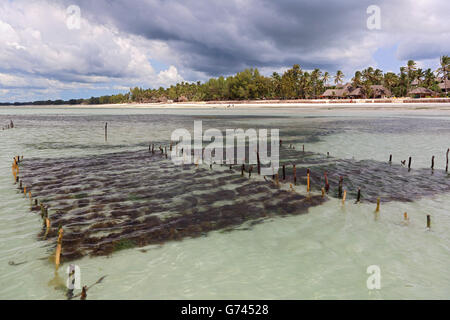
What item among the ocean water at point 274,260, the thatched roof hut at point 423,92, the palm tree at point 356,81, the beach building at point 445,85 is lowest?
the ocean water at point 274,260

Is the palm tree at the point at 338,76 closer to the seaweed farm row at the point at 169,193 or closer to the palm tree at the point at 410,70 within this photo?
the palm tree at the point at 410,70

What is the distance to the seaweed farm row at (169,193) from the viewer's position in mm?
8539

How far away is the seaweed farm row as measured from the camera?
8.54m

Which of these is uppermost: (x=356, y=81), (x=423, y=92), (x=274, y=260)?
(x=356, y=81)

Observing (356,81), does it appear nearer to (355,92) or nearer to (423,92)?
(355,92)

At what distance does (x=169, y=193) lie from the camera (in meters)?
12.5

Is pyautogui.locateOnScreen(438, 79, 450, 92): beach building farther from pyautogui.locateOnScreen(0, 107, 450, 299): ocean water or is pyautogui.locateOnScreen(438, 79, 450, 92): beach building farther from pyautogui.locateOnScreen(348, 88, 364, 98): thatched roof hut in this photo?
pyautogui.locateOnScreen(0, 107, 450, 299): ocean water

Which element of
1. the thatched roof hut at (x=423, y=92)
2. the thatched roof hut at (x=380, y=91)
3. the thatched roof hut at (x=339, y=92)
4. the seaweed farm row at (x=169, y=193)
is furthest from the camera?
the thatched roof hut at (x=339, y=92)

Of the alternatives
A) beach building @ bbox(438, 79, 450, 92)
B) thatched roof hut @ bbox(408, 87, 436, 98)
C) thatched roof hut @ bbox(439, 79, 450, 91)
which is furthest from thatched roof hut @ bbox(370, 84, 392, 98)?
thatched roof hut @ bbox(439, 79, 450, 91)

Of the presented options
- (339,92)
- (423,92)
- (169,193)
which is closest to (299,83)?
(339,92)

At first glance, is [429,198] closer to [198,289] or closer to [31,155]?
[198,289]

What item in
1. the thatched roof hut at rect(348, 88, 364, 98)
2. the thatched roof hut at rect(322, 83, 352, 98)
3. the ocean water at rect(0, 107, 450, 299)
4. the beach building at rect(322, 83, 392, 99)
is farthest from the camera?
the thatched roof hut at rect(322, 83, 352, 98)

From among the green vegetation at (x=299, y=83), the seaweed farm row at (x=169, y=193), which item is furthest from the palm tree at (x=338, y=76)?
the seaweed farm row at (x=169, y=193)

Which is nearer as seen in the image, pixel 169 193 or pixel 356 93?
pixel 169 193
